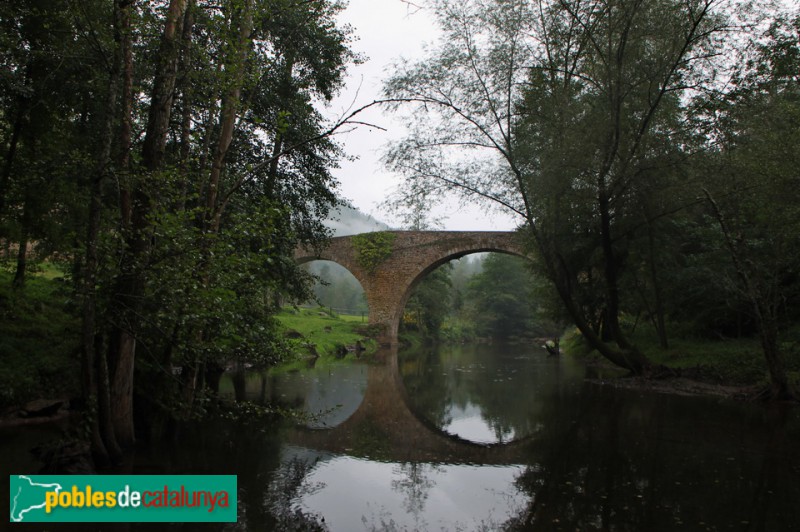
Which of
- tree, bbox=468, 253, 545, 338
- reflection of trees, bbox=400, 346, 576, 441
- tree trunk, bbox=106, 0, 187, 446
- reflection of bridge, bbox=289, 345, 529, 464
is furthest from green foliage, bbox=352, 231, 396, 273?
tree trunk, bbox=106, 0, 187, 446

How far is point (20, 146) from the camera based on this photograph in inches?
338

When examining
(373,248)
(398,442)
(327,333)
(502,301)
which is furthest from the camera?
(502,301)

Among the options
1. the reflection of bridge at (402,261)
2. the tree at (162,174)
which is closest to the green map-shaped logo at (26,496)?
the tree at (162,174)

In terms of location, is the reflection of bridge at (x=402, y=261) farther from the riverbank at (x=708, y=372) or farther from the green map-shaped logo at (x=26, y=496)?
the green map-shaped logo at (x=26, y=496)

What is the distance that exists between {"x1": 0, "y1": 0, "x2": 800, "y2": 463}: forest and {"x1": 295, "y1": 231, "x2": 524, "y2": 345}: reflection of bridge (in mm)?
10395

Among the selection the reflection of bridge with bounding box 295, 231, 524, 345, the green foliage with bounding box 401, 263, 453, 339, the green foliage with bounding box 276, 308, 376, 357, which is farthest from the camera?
the green foliage with bounding box 401, 263, 453, 339

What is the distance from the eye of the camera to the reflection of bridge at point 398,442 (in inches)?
242

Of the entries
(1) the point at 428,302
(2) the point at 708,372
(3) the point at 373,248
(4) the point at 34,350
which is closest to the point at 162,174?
(4) the point at 34,350

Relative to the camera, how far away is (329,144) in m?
10.5

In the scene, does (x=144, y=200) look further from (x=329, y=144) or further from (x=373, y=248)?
(x=373, y=248)

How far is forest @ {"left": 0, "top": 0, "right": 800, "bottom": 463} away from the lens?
5168 mm

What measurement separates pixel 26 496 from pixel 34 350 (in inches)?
174

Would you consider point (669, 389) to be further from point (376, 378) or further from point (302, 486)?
point (302, 486)

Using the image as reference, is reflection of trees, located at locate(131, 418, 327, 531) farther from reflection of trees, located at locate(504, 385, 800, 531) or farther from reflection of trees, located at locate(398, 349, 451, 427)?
reflection of trees, located at locate(398, 349, 451, 427)
